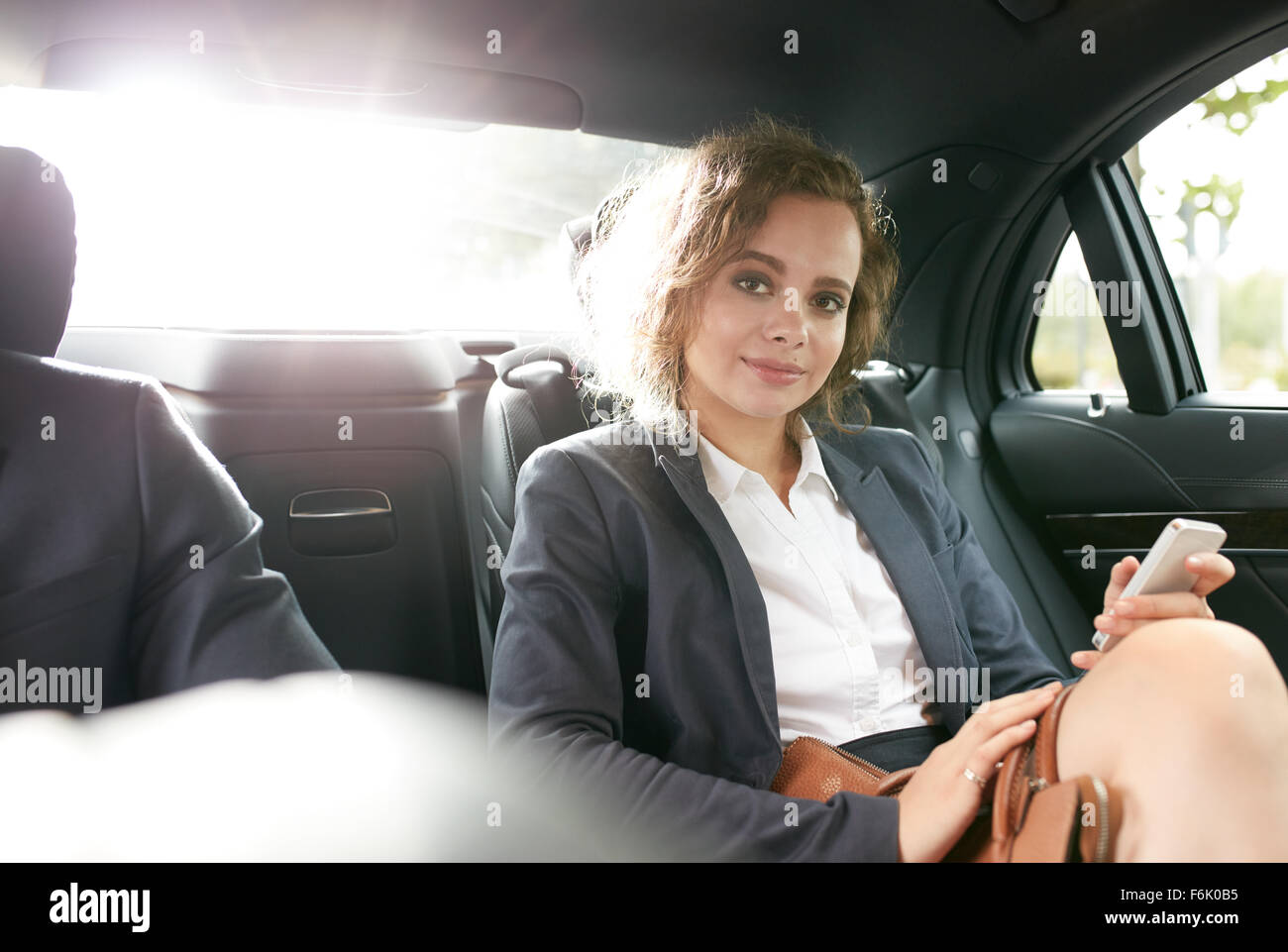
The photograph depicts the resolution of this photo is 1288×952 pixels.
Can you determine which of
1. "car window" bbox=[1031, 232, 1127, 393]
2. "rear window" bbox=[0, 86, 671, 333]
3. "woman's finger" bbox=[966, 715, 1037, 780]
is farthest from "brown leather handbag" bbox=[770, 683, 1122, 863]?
"car window" bbox=[1031, 232, 1127, 393]

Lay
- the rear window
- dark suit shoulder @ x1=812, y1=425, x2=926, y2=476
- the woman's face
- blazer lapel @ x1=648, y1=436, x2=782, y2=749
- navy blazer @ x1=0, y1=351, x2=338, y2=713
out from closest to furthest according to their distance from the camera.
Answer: navy blazer @ x1=0, y1=351, x2=338, y2=713 → blazer lapel @ x1=648, y1=436, x2=782, y2=749 → the woman's face → dark suit shoulder @ x1=812, y1=425, x2=926, y2=476 → the rear window

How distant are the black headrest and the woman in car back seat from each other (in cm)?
59

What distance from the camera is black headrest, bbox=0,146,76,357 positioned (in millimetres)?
1128

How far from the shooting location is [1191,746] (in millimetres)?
862

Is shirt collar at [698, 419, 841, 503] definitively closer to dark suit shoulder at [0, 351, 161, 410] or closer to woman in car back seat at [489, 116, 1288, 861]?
woman in car back seat at [489, 116, 1288, 861]

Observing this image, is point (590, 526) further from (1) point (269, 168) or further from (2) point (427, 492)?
(1) point (269, 168)

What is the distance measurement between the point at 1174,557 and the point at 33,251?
1263 mm

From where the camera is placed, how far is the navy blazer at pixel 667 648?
1.08 meters

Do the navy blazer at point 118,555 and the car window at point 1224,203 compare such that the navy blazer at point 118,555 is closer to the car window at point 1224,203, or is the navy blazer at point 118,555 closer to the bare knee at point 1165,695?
the bare knee at point 1165,695

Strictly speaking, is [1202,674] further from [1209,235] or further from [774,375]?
[1209,235]

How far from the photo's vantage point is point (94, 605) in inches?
42.8

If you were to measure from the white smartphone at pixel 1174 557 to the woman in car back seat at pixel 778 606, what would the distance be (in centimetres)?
2

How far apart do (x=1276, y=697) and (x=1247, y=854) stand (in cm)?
14

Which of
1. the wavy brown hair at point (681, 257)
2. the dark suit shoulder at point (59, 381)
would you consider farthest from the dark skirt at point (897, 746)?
the dark suit shoulder at point (59, 381)
